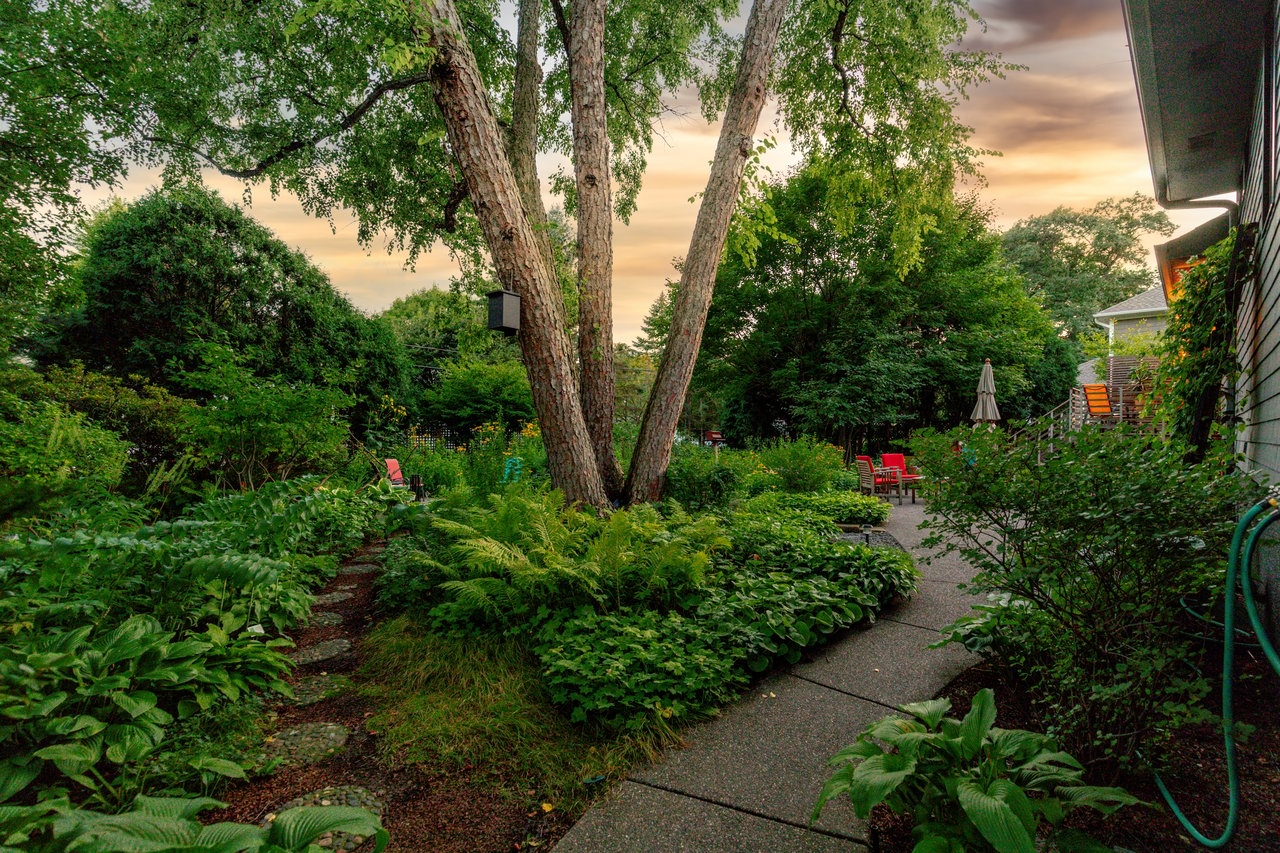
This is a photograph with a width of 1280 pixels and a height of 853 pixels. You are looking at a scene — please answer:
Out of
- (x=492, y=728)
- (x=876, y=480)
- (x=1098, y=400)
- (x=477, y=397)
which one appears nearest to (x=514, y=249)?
(x=492, y=728)

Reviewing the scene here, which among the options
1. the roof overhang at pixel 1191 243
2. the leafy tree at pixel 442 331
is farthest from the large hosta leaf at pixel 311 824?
the roof overhang at pixel 1191 243

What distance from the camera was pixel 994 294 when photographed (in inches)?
714

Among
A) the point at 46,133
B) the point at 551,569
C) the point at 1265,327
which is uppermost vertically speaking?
the point at 46,133

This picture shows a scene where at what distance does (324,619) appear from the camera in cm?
377

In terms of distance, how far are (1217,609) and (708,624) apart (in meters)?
2.91

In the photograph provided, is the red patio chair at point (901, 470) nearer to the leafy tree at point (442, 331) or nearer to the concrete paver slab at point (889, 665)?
the leafy tree at point (442, 331)

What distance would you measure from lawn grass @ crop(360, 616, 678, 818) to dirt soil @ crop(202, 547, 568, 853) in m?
0.05

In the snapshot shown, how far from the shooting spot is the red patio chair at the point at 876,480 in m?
10.2

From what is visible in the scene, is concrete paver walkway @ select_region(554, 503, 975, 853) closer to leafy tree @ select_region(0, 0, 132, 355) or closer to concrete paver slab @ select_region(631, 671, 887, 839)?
concrete paver slab @ select_region(631, 671, 887, 839)

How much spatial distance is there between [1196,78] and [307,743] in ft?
23.4

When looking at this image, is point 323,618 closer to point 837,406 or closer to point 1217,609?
point 1217,609

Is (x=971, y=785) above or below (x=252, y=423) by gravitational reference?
below

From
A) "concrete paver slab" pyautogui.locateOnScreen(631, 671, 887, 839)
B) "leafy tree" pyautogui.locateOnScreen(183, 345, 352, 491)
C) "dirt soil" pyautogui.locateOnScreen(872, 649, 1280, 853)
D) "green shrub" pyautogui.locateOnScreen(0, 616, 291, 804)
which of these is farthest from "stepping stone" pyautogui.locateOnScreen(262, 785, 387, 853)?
"leafy tree" pyautogui.locateOnScreen(183, 345, 352, 491)

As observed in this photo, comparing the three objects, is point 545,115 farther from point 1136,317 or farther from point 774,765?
point 1136,317
